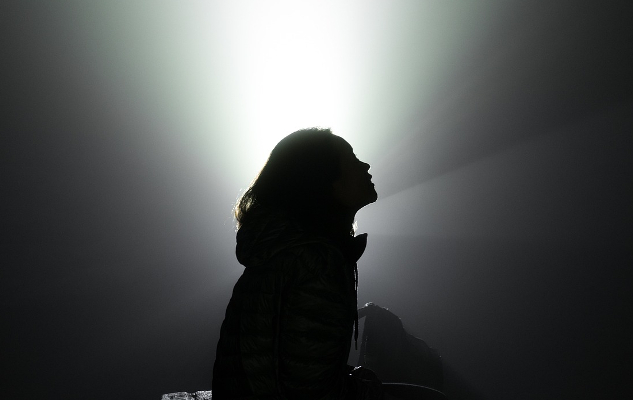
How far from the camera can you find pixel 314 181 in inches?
41.0

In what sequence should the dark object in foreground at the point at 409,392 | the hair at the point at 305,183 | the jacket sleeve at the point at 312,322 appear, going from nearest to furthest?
the jacket sleeve at the point at 312,322 < the hair at the point at 305,183 < the dark object in foreground at the point at 409,392

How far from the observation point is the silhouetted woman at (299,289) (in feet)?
2.64

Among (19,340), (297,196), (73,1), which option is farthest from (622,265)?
(73,1)

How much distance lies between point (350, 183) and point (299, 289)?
1.24 feet

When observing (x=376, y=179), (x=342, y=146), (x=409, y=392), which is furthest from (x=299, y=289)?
(x=376, y=179)

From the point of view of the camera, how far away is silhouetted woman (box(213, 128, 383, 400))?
31.7 inches

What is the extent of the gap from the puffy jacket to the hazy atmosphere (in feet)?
18.8

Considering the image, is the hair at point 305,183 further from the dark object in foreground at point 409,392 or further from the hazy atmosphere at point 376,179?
the hazy atmosphere at point 376,179

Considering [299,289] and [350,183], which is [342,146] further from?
[299,289]

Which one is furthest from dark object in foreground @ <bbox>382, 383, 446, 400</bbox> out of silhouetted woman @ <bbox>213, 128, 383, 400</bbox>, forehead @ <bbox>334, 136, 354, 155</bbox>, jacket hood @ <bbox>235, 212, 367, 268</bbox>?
forehead @ <bbox>334, 136, 354, 155</bbox>

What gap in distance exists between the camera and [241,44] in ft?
71.4

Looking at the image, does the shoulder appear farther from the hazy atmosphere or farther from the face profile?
the hazy atmosphere

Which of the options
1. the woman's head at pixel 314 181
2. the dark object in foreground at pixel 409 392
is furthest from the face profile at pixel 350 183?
the dark object in foreground at pixel 409 392

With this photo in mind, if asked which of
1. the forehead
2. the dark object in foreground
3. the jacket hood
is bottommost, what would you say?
the dark object in foreground
